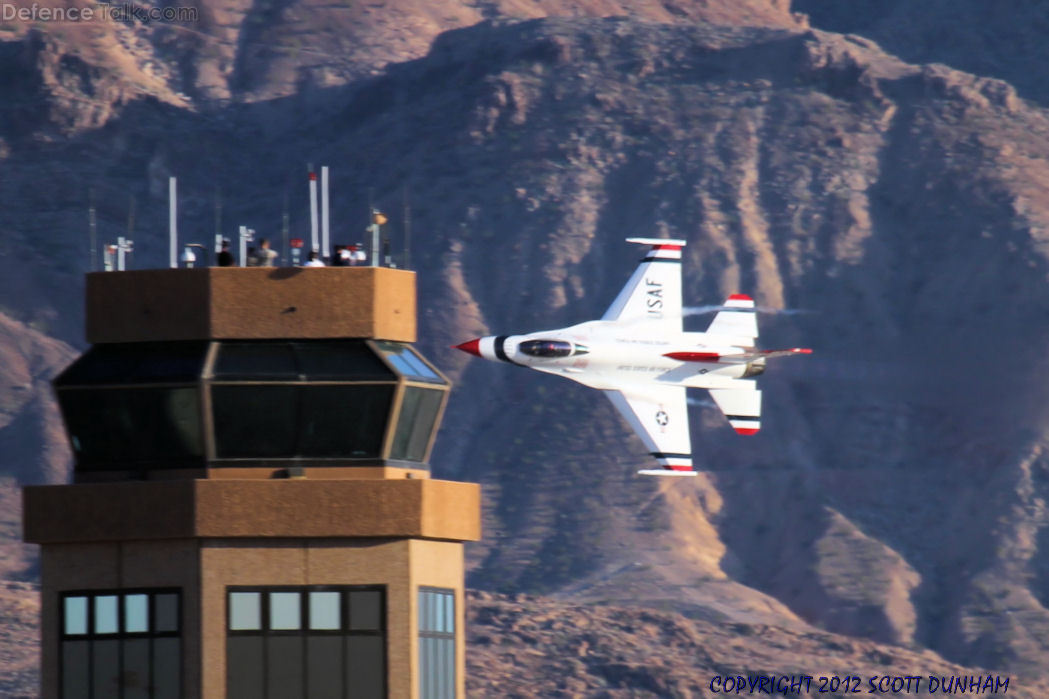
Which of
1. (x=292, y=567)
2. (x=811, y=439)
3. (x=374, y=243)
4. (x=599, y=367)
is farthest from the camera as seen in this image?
(x=811, y=439)

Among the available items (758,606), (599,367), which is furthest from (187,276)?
(758,606)

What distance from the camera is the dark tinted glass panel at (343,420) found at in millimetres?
34062

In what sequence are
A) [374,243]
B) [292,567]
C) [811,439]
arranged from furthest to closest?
[811,439], [374,243], [292,567]

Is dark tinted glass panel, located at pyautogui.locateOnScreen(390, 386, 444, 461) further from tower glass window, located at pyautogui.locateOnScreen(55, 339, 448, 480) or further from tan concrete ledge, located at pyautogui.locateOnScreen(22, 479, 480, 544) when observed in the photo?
tan concrete ledge, located at pyautogui.locateOnScreen(22, 479, 480, 544)

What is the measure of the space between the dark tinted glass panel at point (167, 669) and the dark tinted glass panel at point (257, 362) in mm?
4198

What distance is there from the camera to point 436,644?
112 feet

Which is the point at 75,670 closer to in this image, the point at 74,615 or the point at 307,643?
the point at 74,615

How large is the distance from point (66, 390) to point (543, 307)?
163 metres

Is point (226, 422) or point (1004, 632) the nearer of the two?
point (226, 422)

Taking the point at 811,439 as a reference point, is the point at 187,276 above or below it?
above

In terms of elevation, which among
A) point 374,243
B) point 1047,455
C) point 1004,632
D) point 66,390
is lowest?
point 1004,632

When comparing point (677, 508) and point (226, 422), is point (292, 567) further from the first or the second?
point (677, 508)

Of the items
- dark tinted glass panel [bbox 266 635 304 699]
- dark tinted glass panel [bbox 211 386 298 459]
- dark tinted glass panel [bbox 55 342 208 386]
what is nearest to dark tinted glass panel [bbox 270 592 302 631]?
dark tinted glass panel [bbox 266 635 304 699]

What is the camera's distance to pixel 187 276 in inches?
1336
